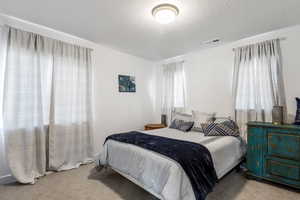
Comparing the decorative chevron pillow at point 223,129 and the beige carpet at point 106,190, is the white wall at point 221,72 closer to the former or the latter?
the decorative chevron pillow at point 223,129

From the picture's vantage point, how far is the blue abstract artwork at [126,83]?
3861 millimetres

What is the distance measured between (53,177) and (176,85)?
339 cm

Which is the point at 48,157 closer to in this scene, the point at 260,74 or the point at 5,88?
the point at 5,88

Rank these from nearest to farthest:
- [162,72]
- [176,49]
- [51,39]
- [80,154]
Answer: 1. [51,39]
2. [80,154]
3. [176,49]
4. [162,72]

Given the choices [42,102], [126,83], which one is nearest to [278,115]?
[126,83]

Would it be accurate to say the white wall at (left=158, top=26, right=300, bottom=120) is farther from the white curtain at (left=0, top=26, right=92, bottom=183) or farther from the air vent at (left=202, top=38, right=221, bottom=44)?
the white curtain at (left=0, top=26, right=92, bottom=183)

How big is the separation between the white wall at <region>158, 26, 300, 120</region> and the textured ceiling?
23cm

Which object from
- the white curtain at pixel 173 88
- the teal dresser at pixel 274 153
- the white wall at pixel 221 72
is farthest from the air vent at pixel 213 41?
the teal dresser at pixel 274 153

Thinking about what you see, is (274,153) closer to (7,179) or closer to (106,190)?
(106,190)

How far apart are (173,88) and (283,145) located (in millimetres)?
2632

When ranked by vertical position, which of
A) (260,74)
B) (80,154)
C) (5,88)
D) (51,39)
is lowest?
(80,154)

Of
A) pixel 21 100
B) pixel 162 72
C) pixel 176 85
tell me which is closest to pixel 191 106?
pixel 176 85

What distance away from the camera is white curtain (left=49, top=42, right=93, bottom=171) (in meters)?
2.71

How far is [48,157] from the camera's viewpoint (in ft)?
8.59
